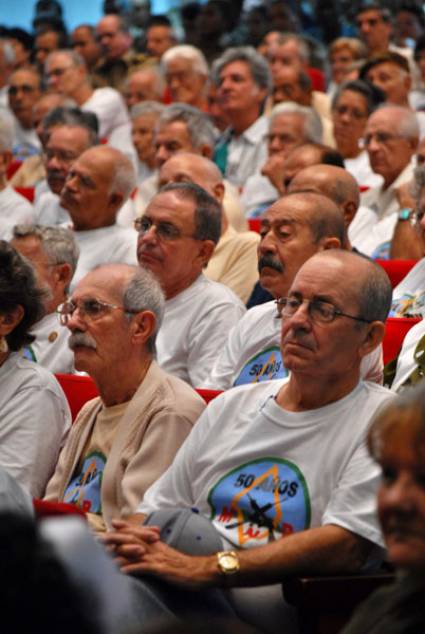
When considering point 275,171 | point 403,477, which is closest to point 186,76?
point 275,171

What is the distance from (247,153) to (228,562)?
4007mm

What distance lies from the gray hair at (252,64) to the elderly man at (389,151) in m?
1.21

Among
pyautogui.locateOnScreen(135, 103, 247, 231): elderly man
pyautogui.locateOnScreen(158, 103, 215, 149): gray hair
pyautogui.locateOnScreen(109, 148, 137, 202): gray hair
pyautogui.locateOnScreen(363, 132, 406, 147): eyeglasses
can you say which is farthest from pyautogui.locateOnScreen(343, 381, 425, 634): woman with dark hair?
pyautogui.locateOnScreen(158, 103, 215, 149): gray hair

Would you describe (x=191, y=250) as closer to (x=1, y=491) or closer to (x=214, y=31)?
(x=1, y=491)

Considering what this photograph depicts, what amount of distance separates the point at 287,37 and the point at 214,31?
51.2 inches

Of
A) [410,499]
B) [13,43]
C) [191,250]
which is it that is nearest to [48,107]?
[13,43]

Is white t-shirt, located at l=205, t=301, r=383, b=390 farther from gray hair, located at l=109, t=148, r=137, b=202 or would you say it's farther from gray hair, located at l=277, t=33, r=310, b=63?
gray hair, located at l=277, t=33, r=310, b=63

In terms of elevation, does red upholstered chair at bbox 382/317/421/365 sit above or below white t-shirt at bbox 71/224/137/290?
above

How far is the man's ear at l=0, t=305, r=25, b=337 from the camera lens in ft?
10.1

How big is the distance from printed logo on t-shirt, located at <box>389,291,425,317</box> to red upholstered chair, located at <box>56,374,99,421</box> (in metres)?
0.86

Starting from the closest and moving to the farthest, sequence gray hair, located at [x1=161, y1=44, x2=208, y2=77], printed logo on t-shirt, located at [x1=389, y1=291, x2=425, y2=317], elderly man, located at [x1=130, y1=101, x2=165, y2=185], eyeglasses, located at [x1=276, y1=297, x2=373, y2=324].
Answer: eyeglasses, located at [x1=276, y1=297, x2=373, y2=324]
printed logo on t-shirt, located at [x1=389, y1=291, x2=425, y2=317]
elderly man, located at [x1=130, y1=101, x2=165, y2=185]
gray hair, located at [x1=161, y1=44, x2=208, y2=77]

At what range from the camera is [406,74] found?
20.9 ft

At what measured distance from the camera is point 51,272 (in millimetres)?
3906

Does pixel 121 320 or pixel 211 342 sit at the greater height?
pixel 121 320
